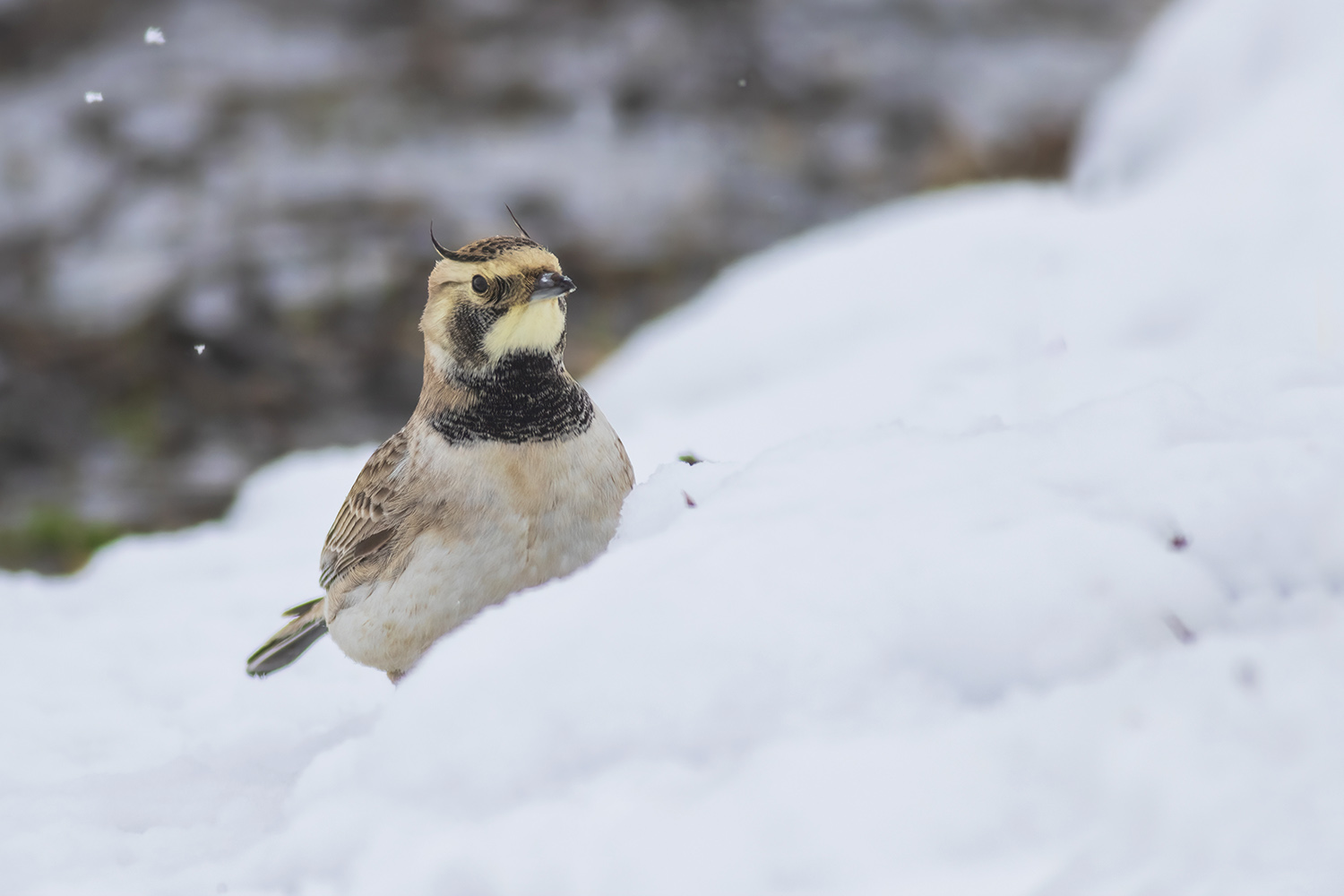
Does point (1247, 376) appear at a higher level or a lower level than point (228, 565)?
higher

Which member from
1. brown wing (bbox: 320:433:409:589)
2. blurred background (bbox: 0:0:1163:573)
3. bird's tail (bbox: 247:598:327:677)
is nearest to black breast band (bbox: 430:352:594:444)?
brown wing (bbox: 320:433:409:589)

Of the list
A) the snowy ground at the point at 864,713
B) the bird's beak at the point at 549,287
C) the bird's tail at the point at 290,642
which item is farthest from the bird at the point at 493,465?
the bird's tail at the point at 290,642

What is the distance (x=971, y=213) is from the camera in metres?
7.19

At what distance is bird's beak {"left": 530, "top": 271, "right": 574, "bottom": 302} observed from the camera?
277 centimetres

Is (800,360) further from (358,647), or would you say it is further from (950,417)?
(358,647)

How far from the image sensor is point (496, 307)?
2.86 metres

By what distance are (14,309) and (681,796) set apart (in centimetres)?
1082

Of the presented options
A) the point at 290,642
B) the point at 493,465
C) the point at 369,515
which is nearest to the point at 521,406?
the point at 493,465

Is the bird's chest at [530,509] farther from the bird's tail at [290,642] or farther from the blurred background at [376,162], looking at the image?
the blurred background at [376,162]

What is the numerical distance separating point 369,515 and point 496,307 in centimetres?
85

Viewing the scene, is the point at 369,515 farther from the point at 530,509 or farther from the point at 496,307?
the point at 496,307

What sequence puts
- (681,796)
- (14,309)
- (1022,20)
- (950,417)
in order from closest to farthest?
(681,796) < (950,417) < (14,309) < (1022,20)

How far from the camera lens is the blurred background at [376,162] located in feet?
33.0

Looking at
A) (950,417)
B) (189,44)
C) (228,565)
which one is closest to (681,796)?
(950,417)
